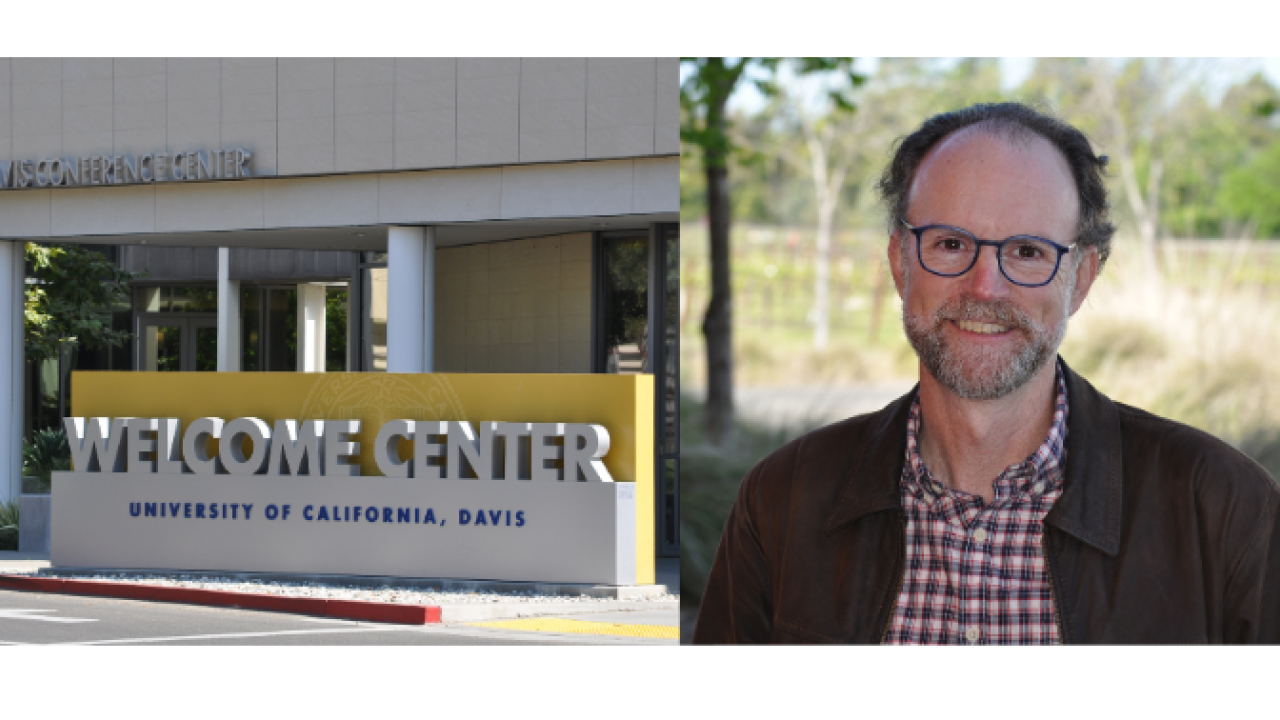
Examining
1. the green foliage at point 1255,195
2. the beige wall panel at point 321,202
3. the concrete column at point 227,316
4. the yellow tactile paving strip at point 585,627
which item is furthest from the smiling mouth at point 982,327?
the concrete column at point 227,316

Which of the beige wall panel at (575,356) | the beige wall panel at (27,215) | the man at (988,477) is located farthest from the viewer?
the beige wall panel at (27,215)

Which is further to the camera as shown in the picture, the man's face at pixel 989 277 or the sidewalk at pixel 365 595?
the sidewalk at pixel 365 595

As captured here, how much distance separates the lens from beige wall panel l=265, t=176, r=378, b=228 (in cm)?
Answer: 1811

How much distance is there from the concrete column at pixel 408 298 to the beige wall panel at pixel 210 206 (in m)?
2.07

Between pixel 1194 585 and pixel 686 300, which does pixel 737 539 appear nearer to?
pixel 1194 585

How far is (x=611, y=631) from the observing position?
38.2 feet

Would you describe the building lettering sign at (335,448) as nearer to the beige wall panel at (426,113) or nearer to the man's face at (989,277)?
the beige wall panel at (426,113)

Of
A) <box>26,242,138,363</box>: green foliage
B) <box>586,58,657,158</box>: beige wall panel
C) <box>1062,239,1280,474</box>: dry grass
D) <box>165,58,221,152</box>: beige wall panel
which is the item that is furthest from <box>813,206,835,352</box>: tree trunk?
<box>26,242,138,363</box>: green foliage

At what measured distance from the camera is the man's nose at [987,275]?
388 cm

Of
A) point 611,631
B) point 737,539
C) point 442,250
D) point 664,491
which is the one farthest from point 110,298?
point 737,539

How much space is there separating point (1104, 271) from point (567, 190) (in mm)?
11433

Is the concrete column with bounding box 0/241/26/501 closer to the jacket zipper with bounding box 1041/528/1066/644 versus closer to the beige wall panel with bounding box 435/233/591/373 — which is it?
the beige wall panel with bounding box 435/233/591/373

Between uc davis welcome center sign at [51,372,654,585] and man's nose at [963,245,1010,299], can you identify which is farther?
uc davis welcome center sign at [51,372,654,585]

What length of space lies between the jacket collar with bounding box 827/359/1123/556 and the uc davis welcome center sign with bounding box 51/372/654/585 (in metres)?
9.97
